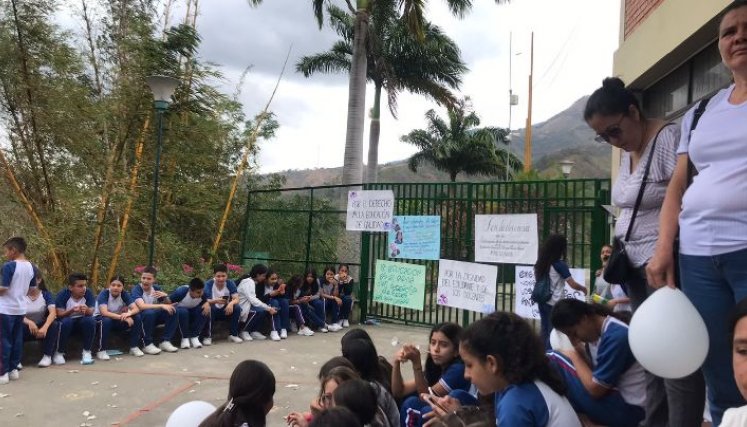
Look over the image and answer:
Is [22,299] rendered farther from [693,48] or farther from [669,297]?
[693,48]

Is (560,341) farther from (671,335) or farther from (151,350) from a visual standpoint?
(151,350)

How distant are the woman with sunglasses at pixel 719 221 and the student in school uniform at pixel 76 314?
241 inches

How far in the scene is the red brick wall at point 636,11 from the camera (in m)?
5.64

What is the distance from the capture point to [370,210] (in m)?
9.08

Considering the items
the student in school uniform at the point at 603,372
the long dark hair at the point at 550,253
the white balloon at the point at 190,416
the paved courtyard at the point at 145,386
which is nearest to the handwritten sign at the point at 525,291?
the paved courtyard at the point at 145,386

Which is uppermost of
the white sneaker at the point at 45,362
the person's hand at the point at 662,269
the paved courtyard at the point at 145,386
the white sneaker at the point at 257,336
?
the person's hand at the point at 662,269

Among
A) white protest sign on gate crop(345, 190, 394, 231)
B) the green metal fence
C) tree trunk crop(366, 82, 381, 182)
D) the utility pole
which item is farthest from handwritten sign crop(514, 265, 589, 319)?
the utility pole

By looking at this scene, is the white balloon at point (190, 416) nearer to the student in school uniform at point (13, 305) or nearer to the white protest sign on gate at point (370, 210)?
the student in school uniform at point (13, 305)

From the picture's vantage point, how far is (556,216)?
7.48 metres

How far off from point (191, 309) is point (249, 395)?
518cm

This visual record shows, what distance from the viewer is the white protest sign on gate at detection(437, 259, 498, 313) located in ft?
25.5

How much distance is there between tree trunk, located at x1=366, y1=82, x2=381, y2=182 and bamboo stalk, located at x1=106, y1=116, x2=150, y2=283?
12352mm

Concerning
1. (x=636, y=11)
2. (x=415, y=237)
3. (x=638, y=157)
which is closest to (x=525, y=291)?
(x=415, y=237)

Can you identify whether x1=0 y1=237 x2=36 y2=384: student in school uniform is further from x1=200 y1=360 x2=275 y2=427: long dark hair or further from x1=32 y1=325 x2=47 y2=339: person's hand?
x1=200 y1=360 x2=275 y2=427: long dark hair
